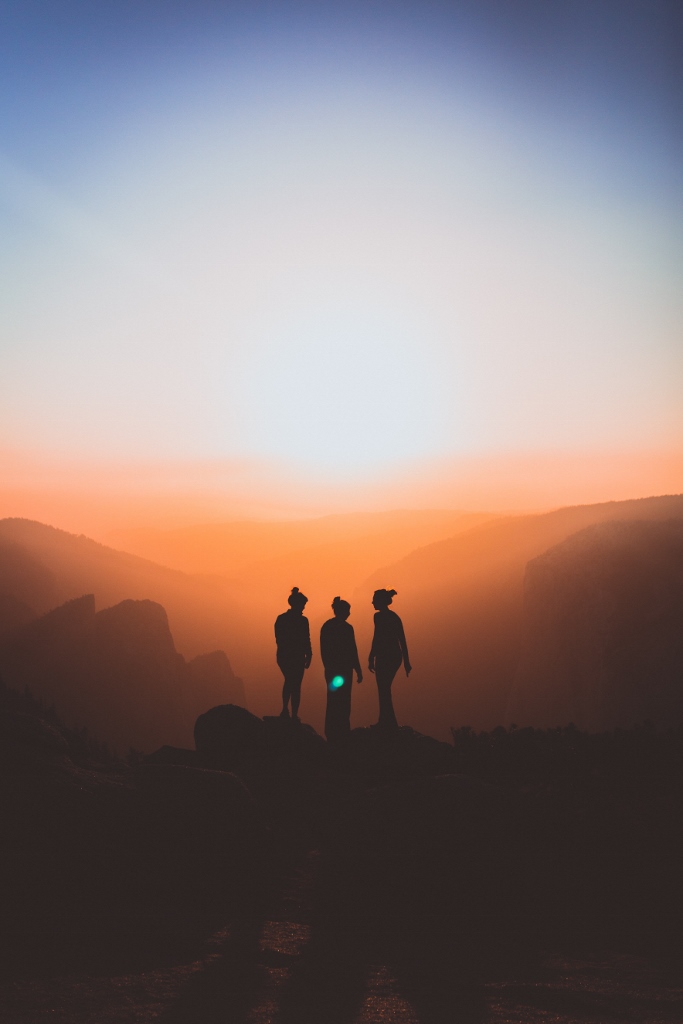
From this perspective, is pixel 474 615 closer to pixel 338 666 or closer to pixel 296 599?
pixel 338 666

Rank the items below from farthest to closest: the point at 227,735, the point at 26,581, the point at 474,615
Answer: the point at 474,615
the point at 26,581
the point at 227,735

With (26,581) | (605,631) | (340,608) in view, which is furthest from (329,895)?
(26,581)

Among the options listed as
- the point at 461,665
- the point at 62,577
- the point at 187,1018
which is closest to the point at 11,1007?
the point at 187,1018

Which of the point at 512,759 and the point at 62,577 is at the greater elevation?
the point at 62,577

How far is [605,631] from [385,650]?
30.4 m

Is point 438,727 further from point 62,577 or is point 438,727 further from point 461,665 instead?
point 62,577

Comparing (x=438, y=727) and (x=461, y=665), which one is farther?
(x=461, y=665)

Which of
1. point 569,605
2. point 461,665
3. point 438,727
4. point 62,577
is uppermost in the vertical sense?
point 62,577

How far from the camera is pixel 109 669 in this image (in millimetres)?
44469

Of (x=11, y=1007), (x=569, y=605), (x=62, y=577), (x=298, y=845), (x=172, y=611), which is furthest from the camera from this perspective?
(x=172, y=611)

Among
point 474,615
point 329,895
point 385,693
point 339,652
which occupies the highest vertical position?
point 474,615

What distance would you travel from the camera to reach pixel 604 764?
11.4 meters

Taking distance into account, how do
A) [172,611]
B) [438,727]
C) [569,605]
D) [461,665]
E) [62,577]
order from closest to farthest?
[569,605] → [438,727] → [461,665] → [62,577] → [172,611]

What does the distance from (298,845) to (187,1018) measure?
452 cm
